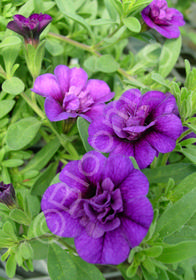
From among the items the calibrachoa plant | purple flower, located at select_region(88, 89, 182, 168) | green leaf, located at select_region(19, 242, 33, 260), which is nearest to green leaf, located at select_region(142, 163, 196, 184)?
the calibrachoa plant

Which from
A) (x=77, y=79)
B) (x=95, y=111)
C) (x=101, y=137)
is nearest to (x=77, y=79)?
(x=77, y=79)

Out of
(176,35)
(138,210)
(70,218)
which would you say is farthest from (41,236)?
(176,35)

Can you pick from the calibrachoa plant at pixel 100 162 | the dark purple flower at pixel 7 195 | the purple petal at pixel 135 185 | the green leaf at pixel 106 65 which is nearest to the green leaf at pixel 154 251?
the calibrachoa plant at pixel 100 162

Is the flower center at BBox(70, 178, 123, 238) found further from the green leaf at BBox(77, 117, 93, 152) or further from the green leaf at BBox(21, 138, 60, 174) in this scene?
the green leaf at BBox(21, 138, 60, 174)

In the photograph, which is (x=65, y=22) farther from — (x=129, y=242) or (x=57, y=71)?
(x=129, y=242)

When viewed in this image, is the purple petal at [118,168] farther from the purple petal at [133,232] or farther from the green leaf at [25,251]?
the green leaf at [25,251]
